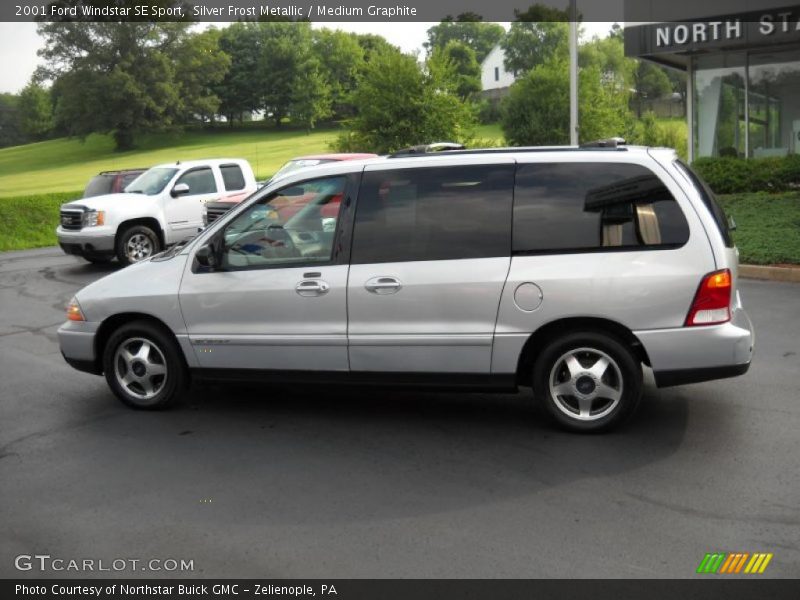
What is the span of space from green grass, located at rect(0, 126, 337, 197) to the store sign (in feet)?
110

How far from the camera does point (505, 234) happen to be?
19.9 feet

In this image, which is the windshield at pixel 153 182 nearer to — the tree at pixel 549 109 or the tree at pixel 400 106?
the tree at pixel 400 106

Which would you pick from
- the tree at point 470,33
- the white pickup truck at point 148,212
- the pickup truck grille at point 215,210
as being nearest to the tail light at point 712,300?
the pickup truck grille at point 215,210

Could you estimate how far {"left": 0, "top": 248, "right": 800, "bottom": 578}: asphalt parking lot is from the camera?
4316 mm

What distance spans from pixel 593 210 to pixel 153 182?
13.8m

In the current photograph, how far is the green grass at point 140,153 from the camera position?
191 ft

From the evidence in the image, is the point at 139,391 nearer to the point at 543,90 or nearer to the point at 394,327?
the point at 394,327

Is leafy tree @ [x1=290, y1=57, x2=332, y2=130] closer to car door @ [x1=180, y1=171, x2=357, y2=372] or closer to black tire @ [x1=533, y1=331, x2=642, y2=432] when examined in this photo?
car door @ [x1=180, y1=171, x2=357, y2=372]

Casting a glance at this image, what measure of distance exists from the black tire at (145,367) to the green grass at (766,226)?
9.07 meters

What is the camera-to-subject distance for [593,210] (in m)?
5.99

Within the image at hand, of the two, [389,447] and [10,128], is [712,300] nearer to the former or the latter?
[389,447]

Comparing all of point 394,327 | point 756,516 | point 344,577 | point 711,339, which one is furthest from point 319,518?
point 711,339

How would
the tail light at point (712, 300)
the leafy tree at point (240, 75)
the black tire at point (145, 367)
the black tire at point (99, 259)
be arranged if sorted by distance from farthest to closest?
1. the leafy tree at point (240, 75)
2. the black tire at point (99, 259)
3. the black tire at point (145, 367)
4. the tail light at point (712, 300)

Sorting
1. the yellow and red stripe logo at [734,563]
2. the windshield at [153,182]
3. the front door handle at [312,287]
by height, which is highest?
the windshield at [153,182]
